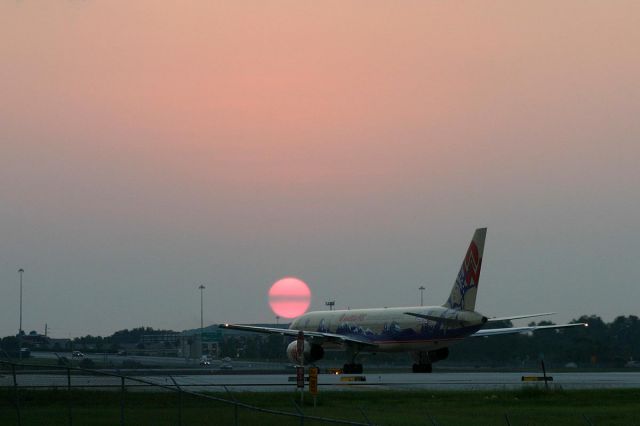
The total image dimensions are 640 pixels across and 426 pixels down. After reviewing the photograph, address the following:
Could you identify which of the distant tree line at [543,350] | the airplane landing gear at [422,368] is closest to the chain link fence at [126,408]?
the airplane landing gear at [422,368]

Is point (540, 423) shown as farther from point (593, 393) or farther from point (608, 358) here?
point (608, 358)

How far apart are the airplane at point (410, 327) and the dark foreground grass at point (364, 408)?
744 inches

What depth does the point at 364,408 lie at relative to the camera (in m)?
42.2

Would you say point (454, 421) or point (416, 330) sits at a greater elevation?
point (416, 330)

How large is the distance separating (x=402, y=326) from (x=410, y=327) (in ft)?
2.66

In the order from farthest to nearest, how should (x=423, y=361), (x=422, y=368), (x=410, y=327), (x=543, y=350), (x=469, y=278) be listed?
(x=543, y=350) → (x=423, y=361) → (x=422, y=368) → (x=410, y=327) → (x=469, y=278)

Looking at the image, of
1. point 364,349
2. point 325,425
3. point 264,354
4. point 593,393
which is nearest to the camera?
point 325,425

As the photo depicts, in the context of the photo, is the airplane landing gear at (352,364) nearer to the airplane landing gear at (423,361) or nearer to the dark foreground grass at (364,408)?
the airplane landing gear at (423,361)

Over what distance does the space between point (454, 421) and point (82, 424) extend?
12022 mm

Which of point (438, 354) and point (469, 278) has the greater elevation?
point (469, 278)

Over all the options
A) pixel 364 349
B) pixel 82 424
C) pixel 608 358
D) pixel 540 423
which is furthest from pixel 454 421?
pixel 608 358

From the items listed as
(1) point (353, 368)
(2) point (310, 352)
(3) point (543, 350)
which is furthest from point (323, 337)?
(3) point (543, 350)

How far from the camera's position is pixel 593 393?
4856 centimetres

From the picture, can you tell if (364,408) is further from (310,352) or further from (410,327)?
(310,352)
